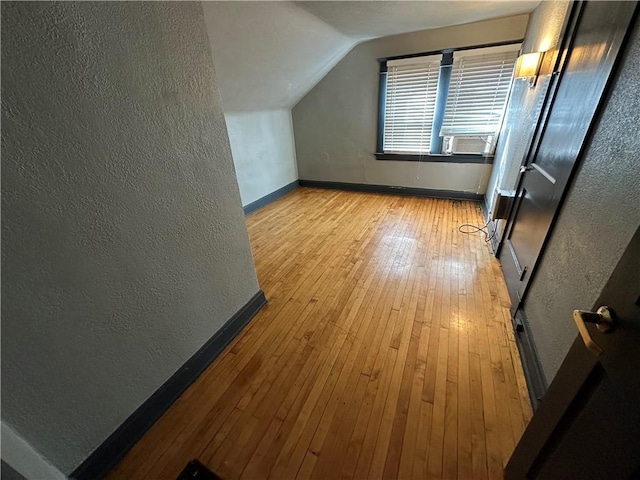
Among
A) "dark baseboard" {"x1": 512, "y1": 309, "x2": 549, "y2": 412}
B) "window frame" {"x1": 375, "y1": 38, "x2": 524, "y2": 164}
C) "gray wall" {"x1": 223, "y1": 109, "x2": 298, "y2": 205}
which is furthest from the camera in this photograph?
"gray wall" {"x1": 223, "y1": 109, "x2": 298, "y2": 205}

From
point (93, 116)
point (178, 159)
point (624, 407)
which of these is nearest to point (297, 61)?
point (178, 159)

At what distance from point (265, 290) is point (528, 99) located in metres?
2.77

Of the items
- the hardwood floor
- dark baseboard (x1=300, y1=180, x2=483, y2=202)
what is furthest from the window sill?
the hardwood floor

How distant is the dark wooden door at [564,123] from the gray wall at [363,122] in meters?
1.77

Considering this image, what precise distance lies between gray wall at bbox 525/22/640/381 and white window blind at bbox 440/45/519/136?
8.35ft

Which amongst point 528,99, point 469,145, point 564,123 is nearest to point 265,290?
point 564,123

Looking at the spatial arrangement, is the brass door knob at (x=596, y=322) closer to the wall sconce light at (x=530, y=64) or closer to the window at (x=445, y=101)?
the wall sconce light at (x=530, y=64)

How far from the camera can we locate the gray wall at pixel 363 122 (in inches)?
119

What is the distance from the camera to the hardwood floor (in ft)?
3.51

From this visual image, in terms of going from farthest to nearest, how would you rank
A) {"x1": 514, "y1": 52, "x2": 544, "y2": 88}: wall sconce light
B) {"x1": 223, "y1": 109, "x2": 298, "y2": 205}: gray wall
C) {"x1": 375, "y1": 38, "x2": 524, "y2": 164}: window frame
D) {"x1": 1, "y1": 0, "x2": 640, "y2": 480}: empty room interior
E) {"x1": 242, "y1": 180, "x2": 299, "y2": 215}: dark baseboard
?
{"x1": 242, "y1": 180, "x2": 299, "y2": 215}: dark baseboard
{"x1": 223, "y1": 109, "x2": 298, "y2": 205}: gray wall
{"x1": 375, "y1": 38, "x2": 524, "y2": 164}: window frame
{"x1": 514, "y1": 52, "x2": 544, "y2": 88}: wall sconce light
{"x1": 1, "y1": 0, "x2": 640, "y2": 480}: empty room interior

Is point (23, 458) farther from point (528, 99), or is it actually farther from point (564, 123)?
point (528, 99)

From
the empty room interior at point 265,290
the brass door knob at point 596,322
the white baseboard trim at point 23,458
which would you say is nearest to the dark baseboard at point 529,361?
the empty room interior at point 265,290

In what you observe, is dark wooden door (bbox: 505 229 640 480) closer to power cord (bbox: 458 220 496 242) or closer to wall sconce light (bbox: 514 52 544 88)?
wall sconce light (bbox: 514 52 544 88)

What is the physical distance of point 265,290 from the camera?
2094 mm
